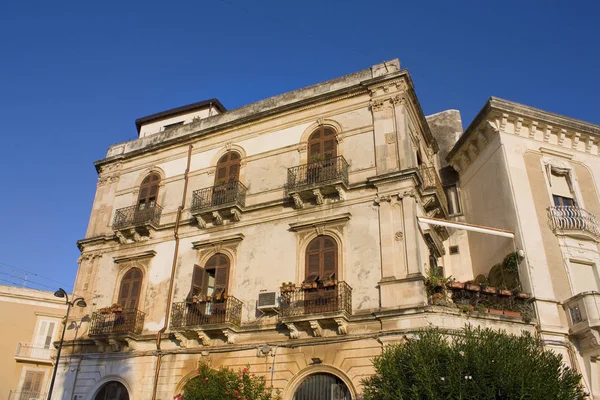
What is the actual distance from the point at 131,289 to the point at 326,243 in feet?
27.0

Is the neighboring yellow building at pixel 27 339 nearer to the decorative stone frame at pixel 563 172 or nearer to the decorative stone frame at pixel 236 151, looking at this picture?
the decorative stone frame at pixel 236 151

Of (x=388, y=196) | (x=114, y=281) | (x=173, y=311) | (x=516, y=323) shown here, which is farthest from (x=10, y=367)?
(x=516, y=323)

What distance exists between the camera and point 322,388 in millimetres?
14711

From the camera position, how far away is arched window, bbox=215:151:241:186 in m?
20.2

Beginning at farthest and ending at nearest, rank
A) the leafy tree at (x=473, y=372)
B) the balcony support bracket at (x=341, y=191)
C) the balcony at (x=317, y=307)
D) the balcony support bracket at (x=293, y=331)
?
the balcony support bracket at (x=341, y=191) < the balcony support bracket at (x=293, y=331) < the balcony at (x=317, y=307) < the leafy tree at (x=473, y=372)

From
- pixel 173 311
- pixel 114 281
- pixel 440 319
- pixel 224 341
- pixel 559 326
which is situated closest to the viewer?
pixel 440 319

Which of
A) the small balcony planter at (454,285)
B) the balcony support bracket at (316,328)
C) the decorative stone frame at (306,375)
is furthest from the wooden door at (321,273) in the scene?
the small balcony planter at (454,285)

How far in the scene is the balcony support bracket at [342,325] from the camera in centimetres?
1470

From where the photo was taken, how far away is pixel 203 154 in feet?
71.2

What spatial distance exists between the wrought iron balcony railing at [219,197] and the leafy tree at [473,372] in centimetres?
881

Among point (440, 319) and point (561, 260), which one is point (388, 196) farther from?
point (561, 260)

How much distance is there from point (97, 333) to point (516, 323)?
14.2 meters

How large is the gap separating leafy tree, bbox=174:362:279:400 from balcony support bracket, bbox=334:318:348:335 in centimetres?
270

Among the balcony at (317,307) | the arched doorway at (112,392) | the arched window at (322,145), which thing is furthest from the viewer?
the arched window at (322,145)
